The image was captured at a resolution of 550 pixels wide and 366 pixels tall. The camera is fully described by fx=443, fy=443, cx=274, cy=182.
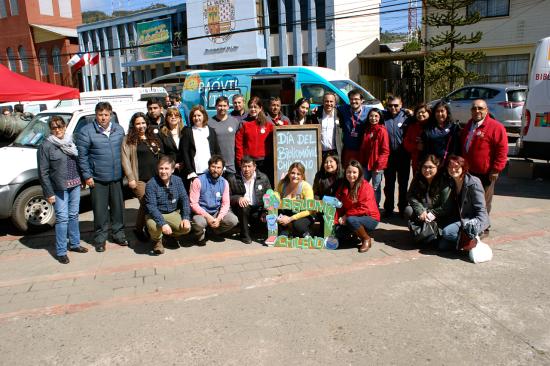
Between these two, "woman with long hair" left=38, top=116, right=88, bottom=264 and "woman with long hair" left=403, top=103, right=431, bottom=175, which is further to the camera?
"woman with long hair" left=403, top=103, right=431, bottom=175

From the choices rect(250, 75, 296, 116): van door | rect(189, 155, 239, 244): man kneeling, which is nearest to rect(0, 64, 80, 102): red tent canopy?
rect(189, 155, 239, 244): man kneeling

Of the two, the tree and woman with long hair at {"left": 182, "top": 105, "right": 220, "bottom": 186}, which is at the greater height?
the tree

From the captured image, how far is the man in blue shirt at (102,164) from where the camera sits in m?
5.42

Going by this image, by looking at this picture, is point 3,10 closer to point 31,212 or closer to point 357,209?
point 31,212

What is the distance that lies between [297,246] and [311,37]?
938 inches

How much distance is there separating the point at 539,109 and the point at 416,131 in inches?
140

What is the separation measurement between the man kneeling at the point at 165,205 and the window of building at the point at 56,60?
43.0 meters

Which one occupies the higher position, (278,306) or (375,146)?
(375,146)

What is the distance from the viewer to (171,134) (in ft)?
19.8

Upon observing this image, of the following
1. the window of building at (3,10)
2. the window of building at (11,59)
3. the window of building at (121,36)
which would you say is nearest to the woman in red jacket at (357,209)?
the window of building at (121,36)

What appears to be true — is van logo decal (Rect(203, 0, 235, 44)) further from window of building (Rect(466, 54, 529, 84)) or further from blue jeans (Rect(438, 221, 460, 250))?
blue jeans (Rect(438, 221, 460, 250))

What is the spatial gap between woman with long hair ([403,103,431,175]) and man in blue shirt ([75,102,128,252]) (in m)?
3.86

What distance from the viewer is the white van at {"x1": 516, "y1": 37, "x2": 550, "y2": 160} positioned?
7.96 meters

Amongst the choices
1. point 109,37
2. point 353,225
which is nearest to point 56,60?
point 109,37
